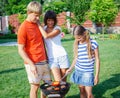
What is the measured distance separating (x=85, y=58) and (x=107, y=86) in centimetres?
206

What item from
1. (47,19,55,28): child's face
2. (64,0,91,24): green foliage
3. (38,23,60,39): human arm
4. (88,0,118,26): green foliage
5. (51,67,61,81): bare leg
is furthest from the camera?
(64,0,91,24): green foliage

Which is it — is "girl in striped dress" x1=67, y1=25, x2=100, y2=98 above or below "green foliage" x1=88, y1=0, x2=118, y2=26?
above

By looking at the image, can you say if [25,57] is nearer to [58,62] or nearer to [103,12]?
[58,62]

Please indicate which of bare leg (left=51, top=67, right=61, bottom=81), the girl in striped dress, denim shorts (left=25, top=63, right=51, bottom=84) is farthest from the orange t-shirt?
the girl in striped dress

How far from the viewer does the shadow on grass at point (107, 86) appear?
6188 millimetres

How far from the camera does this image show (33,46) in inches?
179

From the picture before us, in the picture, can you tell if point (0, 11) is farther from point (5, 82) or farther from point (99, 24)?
point (5, 82)

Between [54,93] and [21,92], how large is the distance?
93.3 inches

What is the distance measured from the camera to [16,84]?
717cm

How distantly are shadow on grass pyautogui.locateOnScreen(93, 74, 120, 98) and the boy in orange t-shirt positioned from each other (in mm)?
1834

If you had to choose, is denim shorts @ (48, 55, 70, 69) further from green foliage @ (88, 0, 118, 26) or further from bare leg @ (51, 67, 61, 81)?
green foliage @ (88, 0, 118, 26)

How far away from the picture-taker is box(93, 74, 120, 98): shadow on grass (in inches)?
244

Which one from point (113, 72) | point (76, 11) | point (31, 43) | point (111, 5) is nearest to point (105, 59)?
point (113, 72)

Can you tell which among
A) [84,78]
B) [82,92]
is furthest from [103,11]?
[84,78]
